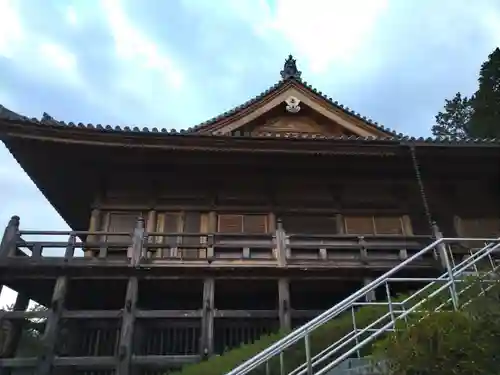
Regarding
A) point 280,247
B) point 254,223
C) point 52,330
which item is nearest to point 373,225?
point 254,223

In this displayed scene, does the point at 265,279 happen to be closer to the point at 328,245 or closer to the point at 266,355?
the point at 328,245

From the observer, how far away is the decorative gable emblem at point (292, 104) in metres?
15.0

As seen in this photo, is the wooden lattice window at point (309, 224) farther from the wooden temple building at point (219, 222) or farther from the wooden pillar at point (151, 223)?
the wooden pillar at point (151, 223)

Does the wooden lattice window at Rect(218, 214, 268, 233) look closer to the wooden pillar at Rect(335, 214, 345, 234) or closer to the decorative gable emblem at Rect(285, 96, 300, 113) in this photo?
the wooden pillar at Rect(335, 214, 345, 234)

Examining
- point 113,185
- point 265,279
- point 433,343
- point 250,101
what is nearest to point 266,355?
point 433,343

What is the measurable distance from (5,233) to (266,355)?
853 centimetres

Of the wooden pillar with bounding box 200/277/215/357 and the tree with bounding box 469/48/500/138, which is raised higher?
the tree with bounding box 469/48/500/138

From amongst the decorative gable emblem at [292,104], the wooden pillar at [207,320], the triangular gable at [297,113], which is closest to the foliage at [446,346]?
the wooden pillar at [207,320]

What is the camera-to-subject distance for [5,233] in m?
11.1

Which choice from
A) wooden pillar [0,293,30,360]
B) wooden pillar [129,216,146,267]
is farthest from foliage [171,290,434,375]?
wooden pillar [0,293,30,360]

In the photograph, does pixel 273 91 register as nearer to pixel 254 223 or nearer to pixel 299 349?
pixel 254 223

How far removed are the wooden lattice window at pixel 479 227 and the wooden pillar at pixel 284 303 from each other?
600 centimetres

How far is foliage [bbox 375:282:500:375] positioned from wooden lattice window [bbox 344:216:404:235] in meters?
9.08

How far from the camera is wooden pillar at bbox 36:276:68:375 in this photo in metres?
9.79
